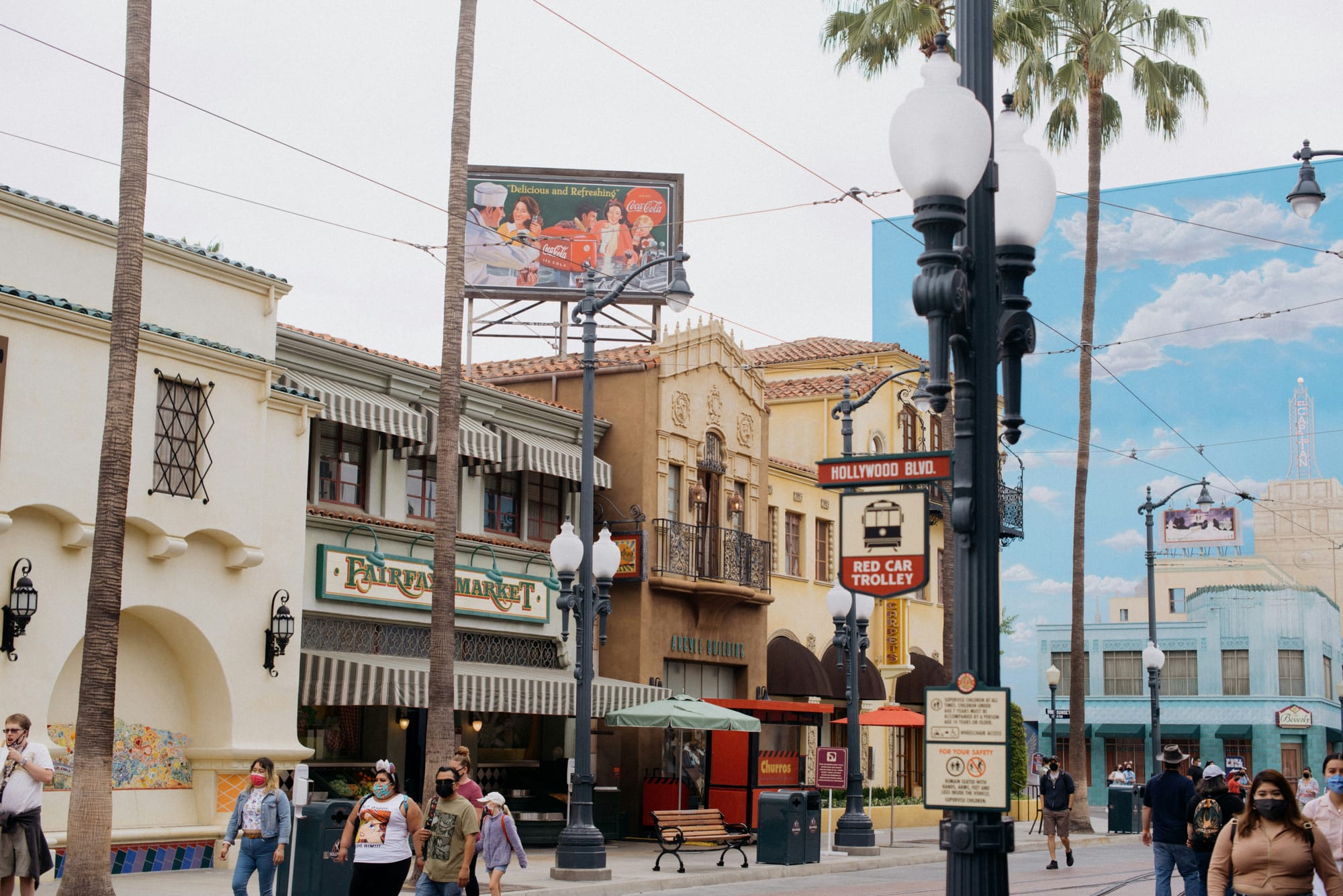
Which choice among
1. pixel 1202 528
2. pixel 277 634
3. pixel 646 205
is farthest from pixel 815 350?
pixel 1202 528

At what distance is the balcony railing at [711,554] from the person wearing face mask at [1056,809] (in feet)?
25.6

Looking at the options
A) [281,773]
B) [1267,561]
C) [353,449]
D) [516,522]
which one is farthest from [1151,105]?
[1267,561]

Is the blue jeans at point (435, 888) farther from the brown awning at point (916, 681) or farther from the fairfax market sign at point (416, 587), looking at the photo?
the brown awning at point (916, 681)

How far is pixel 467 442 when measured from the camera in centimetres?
2592

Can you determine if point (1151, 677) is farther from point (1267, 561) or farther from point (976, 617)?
point (1267, 561)

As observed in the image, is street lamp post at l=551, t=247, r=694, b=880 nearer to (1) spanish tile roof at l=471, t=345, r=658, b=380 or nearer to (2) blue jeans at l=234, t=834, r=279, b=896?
(2) blue jeans at l=234, t=834, r=279, b=896

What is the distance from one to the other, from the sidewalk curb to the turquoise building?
128ft

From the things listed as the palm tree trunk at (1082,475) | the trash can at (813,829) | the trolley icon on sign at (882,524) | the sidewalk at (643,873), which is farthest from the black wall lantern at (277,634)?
the palm tree trunk at (1082,475)

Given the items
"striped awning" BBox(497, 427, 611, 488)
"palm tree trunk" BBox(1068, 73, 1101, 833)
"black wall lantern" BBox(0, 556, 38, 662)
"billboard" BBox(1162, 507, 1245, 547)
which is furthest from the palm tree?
"billboard" BBox(1162, 507, 1245, 547)

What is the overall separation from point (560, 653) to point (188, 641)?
9.31 metres

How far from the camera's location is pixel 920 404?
41656 mm

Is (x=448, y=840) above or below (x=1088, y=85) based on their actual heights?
below

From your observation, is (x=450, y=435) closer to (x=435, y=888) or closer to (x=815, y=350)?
(x=435, y=888)

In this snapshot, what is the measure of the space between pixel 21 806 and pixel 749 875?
12.7m
